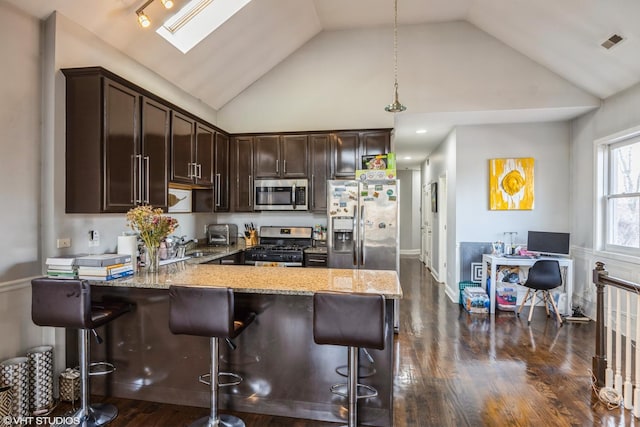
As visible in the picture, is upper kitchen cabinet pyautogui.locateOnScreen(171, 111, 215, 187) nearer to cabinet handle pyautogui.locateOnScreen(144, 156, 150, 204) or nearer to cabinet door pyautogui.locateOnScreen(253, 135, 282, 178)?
cabinet handle pyautogui.locateOnScreen(144, 156, 150, 204)

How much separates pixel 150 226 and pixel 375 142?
9.59ft

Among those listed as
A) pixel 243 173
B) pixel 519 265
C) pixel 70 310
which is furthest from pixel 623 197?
pixel 70 310

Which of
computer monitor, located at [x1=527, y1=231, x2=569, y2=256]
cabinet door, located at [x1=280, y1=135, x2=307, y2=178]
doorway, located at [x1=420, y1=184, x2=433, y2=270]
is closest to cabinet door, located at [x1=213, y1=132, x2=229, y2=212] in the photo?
cabinet door, located at [x1=280, y1=135, x2=307, y2=178]

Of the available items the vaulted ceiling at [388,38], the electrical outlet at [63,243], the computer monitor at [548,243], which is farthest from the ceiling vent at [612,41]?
the electrical outlet at [63,243]

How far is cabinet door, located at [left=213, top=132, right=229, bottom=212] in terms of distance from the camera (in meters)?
4.41

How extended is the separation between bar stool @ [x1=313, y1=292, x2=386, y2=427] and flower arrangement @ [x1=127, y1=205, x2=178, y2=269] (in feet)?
5.06

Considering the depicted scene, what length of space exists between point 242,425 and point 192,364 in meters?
0.58

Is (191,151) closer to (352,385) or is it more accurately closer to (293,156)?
(293,156)

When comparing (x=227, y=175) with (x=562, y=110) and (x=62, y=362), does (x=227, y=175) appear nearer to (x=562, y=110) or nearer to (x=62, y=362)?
(x=62, y=362)

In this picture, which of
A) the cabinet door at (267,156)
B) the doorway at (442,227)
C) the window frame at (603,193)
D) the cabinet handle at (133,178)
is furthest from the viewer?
the doorway at (442,227)

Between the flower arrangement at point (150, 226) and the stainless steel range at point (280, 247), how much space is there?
1.63 meters

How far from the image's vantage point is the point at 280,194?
466 cm

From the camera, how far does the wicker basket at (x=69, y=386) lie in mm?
2500

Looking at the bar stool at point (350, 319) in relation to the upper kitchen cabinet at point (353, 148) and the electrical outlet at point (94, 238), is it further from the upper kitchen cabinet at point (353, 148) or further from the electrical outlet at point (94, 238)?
the upper kitchen cabinet at point (353, 148)
